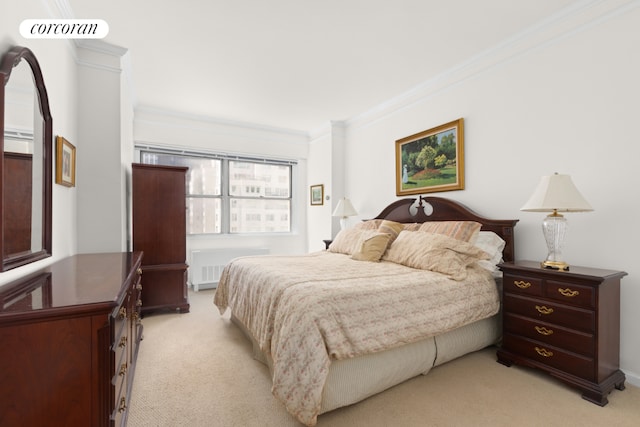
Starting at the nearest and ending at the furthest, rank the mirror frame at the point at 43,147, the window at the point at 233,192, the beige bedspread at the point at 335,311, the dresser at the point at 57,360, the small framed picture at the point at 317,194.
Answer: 1. the dresser at the point at 57,360
2. the mirror frame at the point at 43,147
3. the beige bedspread at the point at 335,311
4. the window at the point at 233,192
5. the small framed picture at the point at 317,194

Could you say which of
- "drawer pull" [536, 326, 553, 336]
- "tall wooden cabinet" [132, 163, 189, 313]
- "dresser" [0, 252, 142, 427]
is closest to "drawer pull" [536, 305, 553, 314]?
"drawer pull" [536, 326, 553, 336]

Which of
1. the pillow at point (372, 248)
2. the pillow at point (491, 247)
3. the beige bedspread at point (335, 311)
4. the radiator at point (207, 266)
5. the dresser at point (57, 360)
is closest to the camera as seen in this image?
the dresser at point (57, 360)

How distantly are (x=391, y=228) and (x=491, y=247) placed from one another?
3.61 ft

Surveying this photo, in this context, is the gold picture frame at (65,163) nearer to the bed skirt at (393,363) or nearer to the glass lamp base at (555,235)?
the bed skirt at (393,363)

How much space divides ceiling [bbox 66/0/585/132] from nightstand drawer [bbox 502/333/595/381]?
2523mm

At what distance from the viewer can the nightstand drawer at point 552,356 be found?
6.24ft

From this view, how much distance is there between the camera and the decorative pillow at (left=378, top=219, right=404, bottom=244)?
340cm

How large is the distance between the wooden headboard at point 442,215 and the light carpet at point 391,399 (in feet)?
3.39

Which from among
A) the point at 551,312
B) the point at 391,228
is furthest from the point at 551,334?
the point at 391,228

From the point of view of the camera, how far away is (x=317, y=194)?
546 centimetres

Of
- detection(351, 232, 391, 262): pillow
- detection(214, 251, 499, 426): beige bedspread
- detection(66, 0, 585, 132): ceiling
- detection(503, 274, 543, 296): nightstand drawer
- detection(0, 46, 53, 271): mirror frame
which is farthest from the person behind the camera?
detection(351, 232, 391, 262): pillow

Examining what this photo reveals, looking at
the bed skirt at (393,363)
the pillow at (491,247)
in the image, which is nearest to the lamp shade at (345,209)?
the pillow at (491,247)

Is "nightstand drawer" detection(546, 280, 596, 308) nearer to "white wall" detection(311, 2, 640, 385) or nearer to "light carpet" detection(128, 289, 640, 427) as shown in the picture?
"white wall" detection(311, 2, 640, 385)
